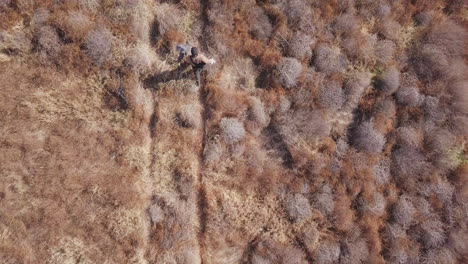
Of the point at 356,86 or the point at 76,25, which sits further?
the point at 356,86

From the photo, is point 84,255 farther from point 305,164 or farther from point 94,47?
point 305,164

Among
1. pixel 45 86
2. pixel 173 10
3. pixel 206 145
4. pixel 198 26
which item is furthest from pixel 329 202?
pixel 45 86

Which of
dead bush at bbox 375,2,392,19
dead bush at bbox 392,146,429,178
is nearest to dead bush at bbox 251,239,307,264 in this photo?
dead bush at bbox 392,146,429,178

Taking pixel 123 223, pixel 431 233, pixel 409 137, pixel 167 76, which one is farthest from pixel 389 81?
pixel 123 223

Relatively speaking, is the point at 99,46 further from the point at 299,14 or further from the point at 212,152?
the point at 299,14

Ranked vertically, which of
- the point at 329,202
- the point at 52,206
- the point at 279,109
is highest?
the point at 279,109
